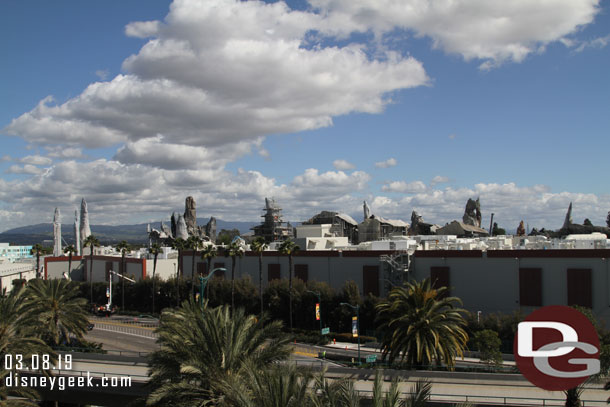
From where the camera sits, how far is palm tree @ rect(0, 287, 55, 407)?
26.1 m

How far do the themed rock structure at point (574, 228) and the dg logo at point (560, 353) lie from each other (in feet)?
292

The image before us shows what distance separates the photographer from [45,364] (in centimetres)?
3017

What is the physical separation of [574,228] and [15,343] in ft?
350

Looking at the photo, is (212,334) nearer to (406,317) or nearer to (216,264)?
(406,317)

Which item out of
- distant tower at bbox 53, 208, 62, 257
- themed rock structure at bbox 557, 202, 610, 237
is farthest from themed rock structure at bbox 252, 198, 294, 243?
themed rock structure at bbox 557, 202, 610, 237

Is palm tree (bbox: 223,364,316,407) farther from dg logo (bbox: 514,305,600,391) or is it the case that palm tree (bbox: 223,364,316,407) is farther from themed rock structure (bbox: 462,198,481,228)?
themed rock structure (bbox: 462,198,481,228)

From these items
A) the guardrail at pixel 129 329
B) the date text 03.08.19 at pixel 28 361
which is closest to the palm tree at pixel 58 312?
the date text 03.08.19 at pixel 28 361

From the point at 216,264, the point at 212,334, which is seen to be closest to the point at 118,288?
the point at 216,264

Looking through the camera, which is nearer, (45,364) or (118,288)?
(45,364)

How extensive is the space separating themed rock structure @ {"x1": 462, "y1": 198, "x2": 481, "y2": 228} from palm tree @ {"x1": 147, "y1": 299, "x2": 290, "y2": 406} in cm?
12966

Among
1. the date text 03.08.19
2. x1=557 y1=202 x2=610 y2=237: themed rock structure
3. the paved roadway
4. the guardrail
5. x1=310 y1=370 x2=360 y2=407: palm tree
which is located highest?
x1=557 y1=202 x2=610 y2=237: themed rock structure

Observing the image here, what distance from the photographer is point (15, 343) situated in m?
28.1

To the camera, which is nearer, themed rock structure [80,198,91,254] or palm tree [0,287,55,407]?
palm tree [0,287,55,407]

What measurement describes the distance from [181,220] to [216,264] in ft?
290
